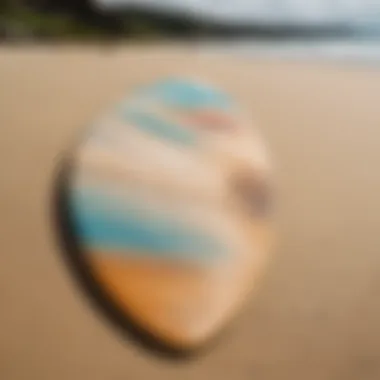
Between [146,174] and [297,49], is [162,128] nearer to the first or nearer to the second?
[146,174]

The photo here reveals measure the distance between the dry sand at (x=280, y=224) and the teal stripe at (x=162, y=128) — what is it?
44 millimetres

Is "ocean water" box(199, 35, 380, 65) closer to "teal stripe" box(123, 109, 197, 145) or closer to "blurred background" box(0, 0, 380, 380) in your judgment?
"blurred background" box(0, 0, 380, 380)

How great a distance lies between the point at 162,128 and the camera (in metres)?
0.69

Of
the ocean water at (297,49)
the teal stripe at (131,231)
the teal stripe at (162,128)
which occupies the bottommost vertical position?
the teal stripe at (131,231)

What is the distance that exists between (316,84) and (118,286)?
11.4 inches

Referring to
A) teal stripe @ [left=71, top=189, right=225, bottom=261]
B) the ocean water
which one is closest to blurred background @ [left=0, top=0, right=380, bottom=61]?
the ocean water

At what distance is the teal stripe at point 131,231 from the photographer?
635 mm

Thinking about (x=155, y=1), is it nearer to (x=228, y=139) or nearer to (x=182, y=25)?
(x=182, y=25)

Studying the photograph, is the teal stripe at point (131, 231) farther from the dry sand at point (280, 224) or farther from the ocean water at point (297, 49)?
the ocean water at point (297, 49)

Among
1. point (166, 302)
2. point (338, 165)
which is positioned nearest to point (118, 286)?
point (166, 302)

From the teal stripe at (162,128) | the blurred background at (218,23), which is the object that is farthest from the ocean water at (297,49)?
the teal stripe at (162,128)

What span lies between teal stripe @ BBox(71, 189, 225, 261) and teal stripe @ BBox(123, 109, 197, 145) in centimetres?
7

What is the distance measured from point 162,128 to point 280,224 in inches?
Result: 5.5

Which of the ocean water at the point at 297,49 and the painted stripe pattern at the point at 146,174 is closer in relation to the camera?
the painted stripe pattern at the point at 146,174
